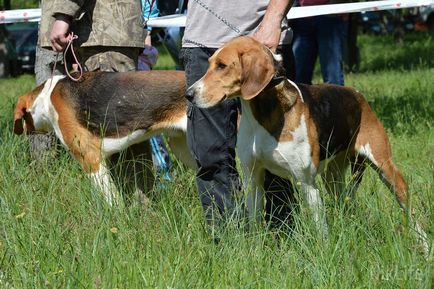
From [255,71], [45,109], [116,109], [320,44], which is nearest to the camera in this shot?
[255,71]

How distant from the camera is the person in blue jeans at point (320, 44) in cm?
955

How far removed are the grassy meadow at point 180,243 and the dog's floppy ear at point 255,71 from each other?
0.67m

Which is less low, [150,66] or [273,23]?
[273,23]

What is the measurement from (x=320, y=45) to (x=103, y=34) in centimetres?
384

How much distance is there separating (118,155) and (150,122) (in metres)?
0.46

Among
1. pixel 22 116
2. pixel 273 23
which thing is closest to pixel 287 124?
pixel 273 23

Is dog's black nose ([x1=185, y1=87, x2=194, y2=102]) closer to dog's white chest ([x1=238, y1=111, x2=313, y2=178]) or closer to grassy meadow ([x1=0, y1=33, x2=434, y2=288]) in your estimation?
dog's white chest ([x1=238, y1=111, x2=313, y2=178])

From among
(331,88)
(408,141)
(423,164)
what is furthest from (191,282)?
(408,141)

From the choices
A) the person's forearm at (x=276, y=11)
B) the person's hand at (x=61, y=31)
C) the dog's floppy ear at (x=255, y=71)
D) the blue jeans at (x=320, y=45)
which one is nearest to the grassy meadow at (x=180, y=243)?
the dog's floppy ear at (x=255, y=71)

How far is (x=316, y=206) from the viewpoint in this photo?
202 inches

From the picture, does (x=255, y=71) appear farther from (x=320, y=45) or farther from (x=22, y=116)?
(x=320, y=45)

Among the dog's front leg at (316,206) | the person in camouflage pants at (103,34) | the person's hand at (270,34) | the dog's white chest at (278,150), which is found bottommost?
the dog's front leg at (316,206)

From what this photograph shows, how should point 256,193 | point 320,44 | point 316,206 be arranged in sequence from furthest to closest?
point 320,44 < point 256,193 < point 316,206

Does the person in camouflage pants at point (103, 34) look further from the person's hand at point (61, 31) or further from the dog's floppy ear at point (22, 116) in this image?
the dog's floppy ear at point (22, 116)
